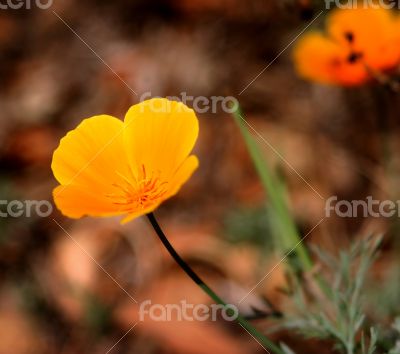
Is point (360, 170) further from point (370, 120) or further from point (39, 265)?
point (39, 265)

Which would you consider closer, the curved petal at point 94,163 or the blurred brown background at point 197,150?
the curved petal at point 94,163

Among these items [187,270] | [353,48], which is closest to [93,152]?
[187,270]

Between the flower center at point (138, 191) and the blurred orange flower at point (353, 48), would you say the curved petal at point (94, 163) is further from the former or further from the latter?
the blurred orange flower at point (353, 48)

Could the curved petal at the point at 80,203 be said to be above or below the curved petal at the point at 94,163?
below

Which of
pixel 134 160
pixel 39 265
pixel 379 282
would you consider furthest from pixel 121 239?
pixel 134 160

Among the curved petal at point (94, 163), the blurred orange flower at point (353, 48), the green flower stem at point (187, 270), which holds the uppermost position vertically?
the blurred orange flower at point (353, 48)

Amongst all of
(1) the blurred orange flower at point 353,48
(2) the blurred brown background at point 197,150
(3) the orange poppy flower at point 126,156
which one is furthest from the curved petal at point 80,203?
(2) the blurred brown background at point 197,150

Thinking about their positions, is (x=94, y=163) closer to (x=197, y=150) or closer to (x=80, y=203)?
(x=80, y=203)

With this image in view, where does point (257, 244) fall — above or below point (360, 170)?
below
